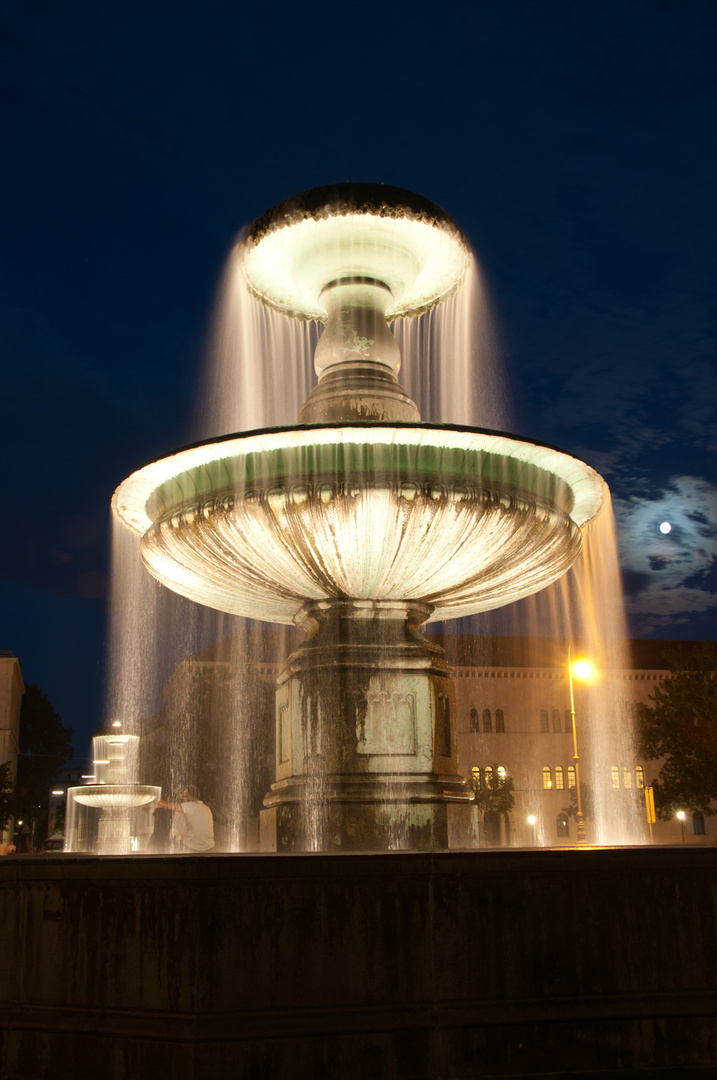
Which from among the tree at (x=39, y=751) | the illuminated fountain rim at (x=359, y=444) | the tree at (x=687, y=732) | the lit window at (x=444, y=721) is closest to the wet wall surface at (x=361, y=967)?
the lit window at (x=444, y=721)

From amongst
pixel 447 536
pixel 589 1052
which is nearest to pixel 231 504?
pixel 447 536

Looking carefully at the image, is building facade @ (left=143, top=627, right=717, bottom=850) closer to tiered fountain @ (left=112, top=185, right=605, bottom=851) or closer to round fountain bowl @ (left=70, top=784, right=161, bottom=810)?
round fountain bowl @ (left=70, top=784, right=161, bottom=810)

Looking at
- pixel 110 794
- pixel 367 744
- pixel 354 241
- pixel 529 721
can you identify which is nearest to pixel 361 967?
pixel 367 744

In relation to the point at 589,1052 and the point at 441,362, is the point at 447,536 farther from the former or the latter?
the point at 441,362

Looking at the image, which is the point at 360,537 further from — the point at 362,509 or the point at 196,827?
the point at 196,827

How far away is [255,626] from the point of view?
187 ft

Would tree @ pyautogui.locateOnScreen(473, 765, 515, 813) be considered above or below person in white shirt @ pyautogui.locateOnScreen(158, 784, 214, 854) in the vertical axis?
above

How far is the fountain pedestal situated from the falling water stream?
0.08 metres

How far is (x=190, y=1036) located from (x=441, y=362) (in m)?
7.93

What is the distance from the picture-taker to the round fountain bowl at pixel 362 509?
18.2 ft

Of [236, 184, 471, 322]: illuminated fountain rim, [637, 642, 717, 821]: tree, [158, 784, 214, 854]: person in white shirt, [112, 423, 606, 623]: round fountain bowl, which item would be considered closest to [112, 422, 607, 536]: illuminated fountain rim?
[112, 423, 606, 623]: round fountain bowl

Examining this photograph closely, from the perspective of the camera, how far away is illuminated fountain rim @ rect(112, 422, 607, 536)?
18.2 ft

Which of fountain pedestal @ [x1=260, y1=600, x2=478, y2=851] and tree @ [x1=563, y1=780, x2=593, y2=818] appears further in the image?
tree @ [x1=563, y1=780, x2=593, y2=818]

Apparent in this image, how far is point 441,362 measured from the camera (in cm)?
1038
